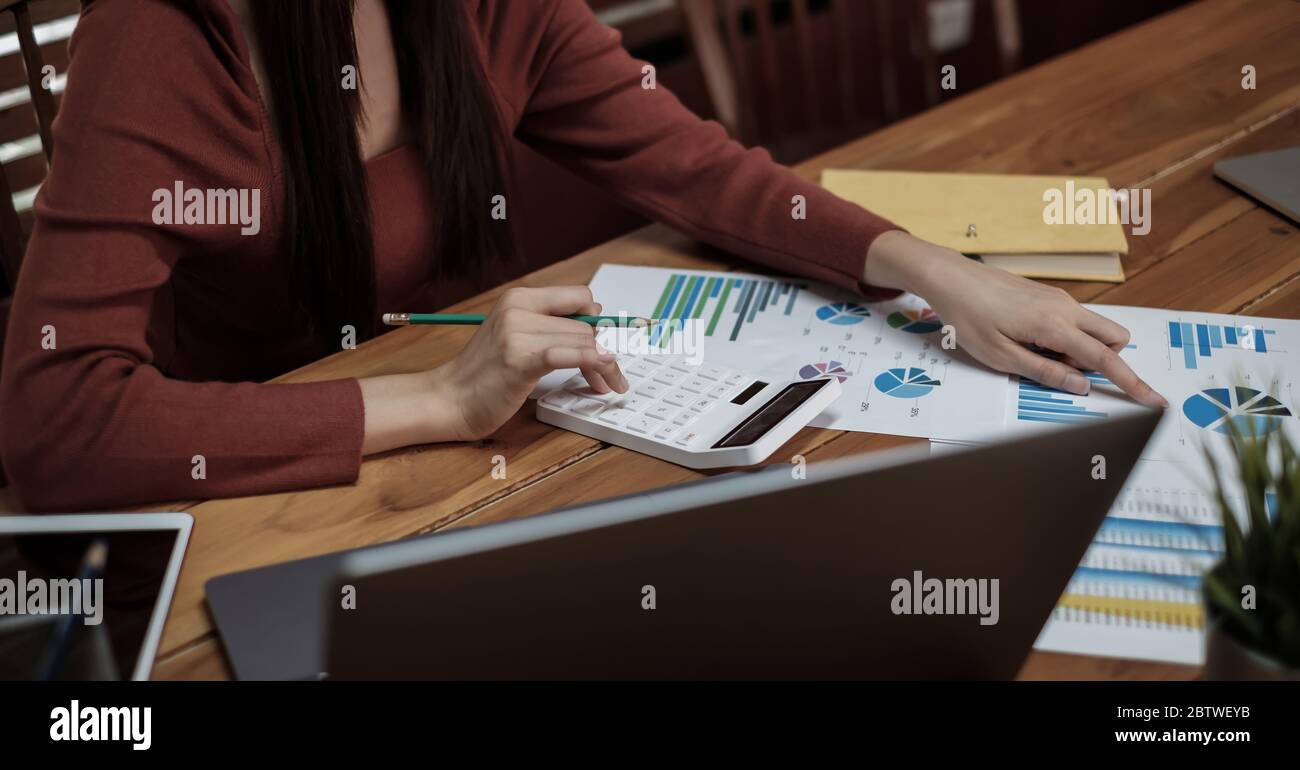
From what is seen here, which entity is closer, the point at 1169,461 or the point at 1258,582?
the point at 1258,582

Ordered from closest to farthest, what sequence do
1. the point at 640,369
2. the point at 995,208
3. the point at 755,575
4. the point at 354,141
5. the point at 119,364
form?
the point at 755,575
the point at 119,364
the point at 640,369
the point at 354,141
the point at 995,208

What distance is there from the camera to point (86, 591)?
0.81m

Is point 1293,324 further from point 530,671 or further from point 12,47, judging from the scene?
point 12,47

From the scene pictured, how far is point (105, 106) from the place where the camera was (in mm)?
939

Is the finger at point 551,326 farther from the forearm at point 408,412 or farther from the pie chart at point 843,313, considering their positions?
the pie chart at point 843,313

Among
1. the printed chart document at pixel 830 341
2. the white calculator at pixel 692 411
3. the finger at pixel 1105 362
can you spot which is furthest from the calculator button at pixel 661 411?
the finger at pixel 1105 362

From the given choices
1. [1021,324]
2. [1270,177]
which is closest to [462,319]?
[1021,324]

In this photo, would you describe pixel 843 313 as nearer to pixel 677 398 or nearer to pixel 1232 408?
pixel 677 398

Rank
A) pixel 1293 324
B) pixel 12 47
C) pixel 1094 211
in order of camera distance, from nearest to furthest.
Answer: pixel 1293 324 → pixel 1094 211 → pixel 12 47

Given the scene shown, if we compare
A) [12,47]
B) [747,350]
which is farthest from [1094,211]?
[12,47]

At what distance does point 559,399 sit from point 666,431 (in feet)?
0.37

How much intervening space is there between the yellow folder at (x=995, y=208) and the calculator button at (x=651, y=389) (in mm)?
393

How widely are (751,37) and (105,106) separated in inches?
92.0
